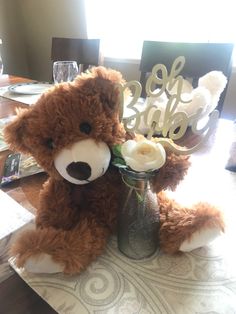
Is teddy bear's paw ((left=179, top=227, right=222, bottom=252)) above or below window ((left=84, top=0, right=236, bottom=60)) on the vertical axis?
below

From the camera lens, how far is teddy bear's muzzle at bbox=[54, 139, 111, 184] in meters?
0.35

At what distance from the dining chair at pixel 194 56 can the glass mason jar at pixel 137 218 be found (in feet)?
2.78

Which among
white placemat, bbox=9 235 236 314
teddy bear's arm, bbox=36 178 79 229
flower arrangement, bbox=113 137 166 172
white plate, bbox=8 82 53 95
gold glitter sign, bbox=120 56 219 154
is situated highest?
gold glitter sign, bbox=120 56 219 154

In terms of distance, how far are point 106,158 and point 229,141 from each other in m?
0.54

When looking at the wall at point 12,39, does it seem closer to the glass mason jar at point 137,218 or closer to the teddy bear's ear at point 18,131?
the teddy bear's ear at point 18,131

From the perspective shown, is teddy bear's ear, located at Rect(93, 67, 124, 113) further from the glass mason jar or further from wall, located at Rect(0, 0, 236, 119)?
wall, located at Rect(0, 0, 236, 119)

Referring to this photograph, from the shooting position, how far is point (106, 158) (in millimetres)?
367


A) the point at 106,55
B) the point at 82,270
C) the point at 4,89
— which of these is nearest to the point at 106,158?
the point at 82,270

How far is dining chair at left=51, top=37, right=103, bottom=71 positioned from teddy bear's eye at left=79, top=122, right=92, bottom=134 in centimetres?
131

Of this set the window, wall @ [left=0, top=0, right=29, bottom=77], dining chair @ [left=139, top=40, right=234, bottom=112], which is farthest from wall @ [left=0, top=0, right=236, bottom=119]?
dining chair @ [left=139, top=40, right=234, bottom=112]

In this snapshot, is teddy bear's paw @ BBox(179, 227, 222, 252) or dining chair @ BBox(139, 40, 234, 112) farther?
dining chair @ BBox(139, 40, 234, 112)

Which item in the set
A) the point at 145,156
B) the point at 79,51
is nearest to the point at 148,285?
the point at 145,156

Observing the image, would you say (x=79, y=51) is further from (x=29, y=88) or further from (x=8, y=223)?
(x=8, y=223)

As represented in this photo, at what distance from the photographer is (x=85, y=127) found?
0.36 metres
